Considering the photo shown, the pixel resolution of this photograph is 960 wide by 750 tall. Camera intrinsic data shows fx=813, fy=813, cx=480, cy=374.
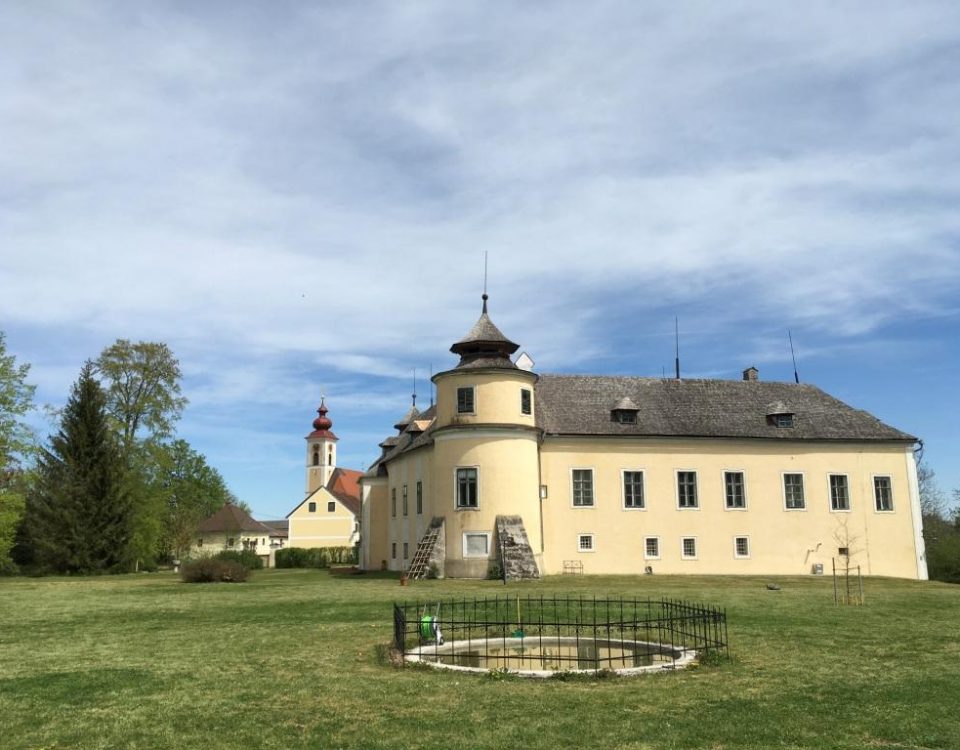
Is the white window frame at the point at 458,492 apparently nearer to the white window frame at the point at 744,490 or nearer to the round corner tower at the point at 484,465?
the round corner tower at the point at 484,465

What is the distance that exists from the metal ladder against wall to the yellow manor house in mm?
571

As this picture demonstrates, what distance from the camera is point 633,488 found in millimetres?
36438

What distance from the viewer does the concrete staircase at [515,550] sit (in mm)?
30594

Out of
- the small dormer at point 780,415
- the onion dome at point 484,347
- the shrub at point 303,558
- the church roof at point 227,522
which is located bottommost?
the shrub at point 303,558

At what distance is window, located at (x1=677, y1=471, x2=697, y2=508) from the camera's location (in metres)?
36.6

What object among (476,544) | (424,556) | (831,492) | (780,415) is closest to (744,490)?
(780,415)

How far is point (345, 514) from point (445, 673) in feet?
223

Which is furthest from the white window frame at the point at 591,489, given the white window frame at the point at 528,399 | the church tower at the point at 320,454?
the church tower at the point at 320,454

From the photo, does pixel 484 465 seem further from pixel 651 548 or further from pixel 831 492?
pixel 831 492

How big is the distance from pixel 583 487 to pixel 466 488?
6.27 metres

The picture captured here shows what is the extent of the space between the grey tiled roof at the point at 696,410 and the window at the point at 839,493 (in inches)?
74.4

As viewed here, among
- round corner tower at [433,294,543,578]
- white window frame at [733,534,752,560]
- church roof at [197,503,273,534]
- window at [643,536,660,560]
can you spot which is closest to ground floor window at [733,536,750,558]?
white window frame at [733,534,752,560]

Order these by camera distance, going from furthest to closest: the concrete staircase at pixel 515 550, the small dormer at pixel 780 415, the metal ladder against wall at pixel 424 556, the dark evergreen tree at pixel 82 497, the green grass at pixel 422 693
Result: the dark evergreen tree at pixel 82 497
the small dormer at pixel 780 415
the metal ladder against wall at pixel 424 556
the concrete staircase at pixel 515 550
the green grass at pixel 422 693

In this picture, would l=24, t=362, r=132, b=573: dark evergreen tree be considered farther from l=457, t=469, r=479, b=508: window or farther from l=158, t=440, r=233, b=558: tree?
l=457, t=469, r=479, b=508: window
